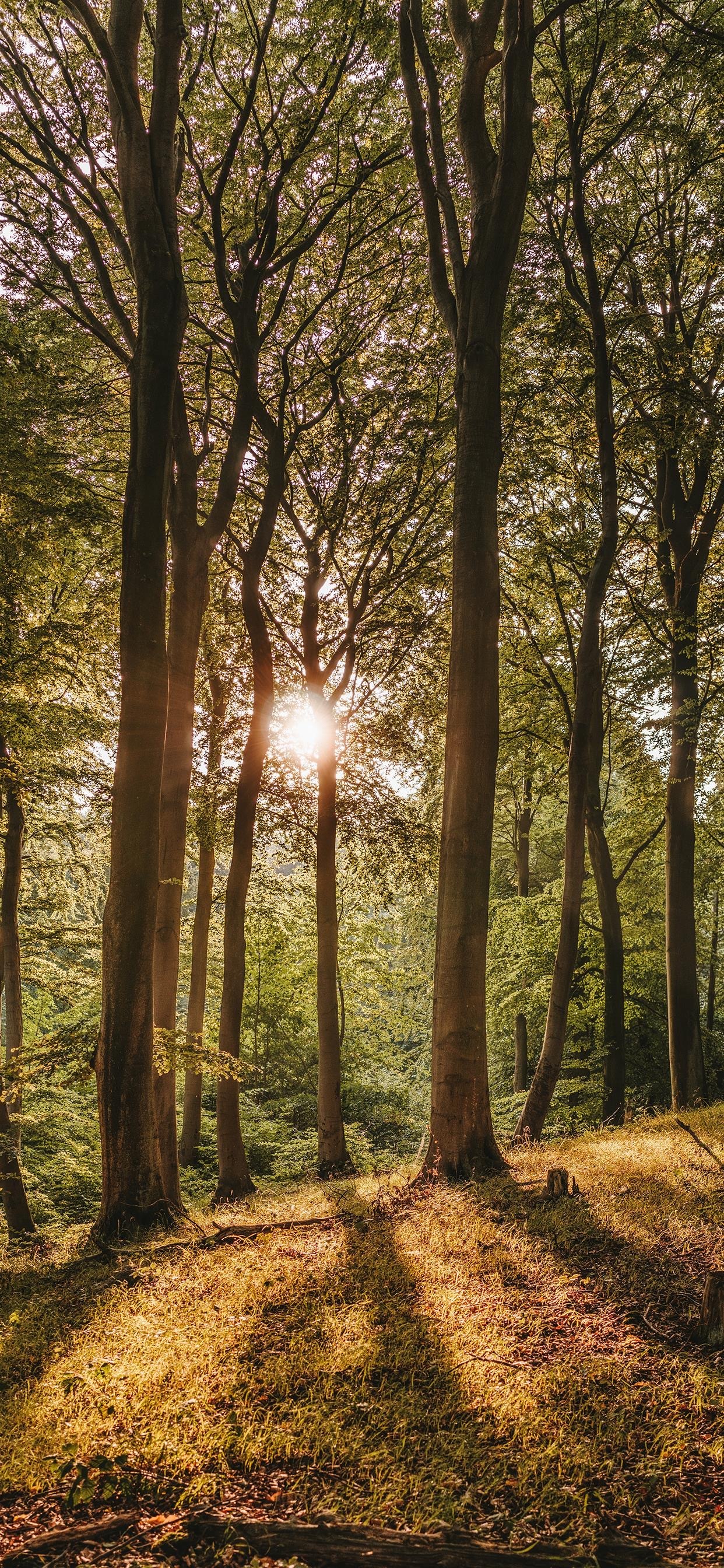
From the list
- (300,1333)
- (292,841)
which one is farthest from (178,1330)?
(292,841)

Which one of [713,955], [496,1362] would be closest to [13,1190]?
[496,1362]

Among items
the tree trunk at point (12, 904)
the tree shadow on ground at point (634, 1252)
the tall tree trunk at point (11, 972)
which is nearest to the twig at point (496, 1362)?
the tree shadow on ground at point (634, 1252)

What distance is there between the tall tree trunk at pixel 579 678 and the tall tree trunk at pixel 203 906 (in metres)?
5.99

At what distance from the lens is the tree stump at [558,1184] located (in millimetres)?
5863

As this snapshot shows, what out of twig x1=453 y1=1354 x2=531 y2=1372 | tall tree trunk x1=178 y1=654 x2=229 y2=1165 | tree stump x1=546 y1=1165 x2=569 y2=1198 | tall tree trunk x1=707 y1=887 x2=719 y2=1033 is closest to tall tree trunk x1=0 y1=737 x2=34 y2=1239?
tall tree trunk x1=178 y1=654 x2=229 y2=1165

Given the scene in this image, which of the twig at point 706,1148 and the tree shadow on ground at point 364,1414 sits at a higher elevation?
the tree shadow on ground at point 364,1414

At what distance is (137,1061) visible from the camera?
6.13m

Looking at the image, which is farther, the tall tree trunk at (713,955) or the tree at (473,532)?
the tall tree trunk at (713,955)

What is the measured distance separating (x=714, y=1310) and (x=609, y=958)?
1114cm

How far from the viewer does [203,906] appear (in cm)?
1552

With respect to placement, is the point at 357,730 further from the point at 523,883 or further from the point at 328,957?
the point at 523,883

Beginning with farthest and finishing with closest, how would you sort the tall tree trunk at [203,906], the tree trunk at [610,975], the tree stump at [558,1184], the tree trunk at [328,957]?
the tree trunk at [610,975]
the tall tree trunk at [203,906]
the tree trunk at [328,957]
the tree stump at [558,1184]

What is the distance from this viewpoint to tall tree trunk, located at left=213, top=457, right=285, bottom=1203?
9.93 metres

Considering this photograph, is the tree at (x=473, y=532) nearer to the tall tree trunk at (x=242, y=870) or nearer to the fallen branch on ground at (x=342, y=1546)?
the tall tree trunk at (x=242, y=870)
